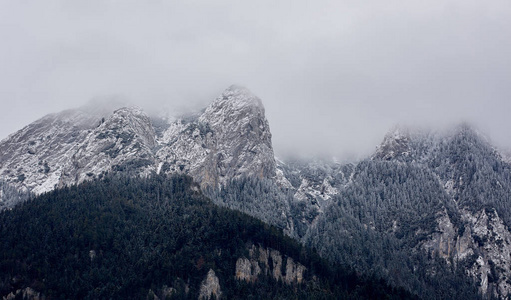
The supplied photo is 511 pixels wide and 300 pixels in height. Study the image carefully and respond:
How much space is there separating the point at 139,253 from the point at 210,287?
28652mm

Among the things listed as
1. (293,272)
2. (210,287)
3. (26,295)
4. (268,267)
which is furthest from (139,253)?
(293,272)

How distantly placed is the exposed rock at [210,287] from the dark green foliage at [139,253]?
1.67 metres

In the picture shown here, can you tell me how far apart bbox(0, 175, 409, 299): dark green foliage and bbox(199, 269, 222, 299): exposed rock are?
5.47 ft

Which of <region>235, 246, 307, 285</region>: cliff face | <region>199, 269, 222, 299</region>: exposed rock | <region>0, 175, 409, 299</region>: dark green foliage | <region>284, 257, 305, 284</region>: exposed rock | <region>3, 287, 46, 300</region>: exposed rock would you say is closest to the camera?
<region>3, 287, 46, 300</region>: exposed rock

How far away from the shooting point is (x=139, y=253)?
17175cm

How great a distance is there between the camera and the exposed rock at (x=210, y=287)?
159125mm

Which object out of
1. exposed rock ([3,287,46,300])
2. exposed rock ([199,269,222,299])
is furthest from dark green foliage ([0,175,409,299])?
exposed rock ([3,287,46,300])

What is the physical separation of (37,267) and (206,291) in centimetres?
5453

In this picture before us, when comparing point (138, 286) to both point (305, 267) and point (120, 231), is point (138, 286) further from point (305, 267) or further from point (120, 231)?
point (305, 267)

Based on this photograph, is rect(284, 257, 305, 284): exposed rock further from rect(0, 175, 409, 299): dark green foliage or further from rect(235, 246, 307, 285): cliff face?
rect(0, 175, 409, 299): dark green foliage

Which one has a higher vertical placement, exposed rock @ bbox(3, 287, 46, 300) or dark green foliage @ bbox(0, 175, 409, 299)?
dark green foliage @ bbox(0, 175, 409, 299)

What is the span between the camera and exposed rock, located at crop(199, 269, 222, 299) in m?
159

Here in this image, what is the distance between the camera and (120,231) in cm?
A: 18188

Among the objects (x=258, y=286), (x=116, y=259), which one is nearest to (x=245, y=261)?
(x=258, y=286)
